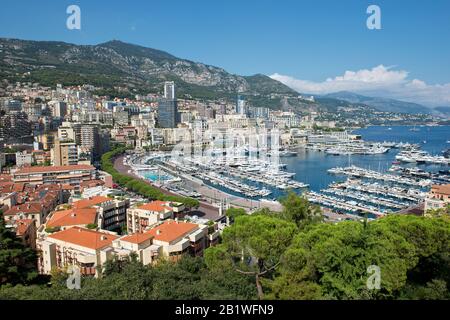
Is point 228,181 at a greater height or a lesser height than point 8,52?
lesser

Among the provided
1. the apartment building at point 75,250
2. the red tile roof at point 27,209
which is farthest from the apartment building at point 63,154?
the apartment building at point 75,250

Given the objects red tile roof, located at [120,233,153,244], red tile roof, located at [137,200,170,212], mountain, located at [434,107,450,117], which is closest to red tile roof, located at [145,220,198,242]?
red tile roof, located at [120,233,153,244]

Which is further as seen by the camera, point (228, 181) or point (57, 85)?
point (57, 85)

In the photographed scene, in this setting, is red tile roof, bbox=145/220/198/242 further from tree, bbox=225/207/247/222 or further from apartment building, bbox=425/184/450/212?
apartment building, bbox=425/184/450/212

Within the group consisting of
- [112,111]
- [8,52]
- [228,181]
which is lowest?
[228,181]

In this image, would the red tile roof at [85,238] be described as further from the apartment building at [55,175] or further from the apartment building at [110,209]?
the apartment building at [55,175]

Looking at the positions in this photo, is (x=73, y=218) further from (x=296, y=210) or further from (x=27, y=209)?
(x=296, y=210)

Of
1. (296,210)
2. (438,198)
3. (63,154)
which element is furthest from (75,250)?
(63,154)
